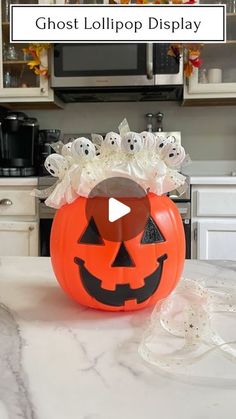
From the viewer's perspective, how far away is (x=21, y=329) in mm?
490

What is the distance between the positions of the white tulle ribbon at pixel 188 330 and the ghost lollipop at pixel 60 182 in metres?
0.19

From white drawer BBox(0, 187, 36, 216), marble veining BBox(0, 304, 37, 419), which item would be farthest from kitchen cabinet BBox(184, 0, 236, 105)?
marble veining BBox(0, 304, 37, 419)

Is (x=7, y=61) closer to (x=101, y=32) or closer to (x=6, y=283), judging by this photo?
(x=101, y=32)

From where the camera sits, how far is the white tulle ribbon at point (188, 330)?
1.34ft

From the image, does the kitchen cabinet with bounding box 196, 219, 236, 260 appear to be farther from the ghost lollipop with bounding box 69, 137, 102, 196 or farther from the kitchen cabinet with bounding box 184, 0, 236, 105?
the ghost lollipop with bounding box 69, 137, 102, 196

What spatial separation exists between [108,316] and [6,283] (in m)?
0.22

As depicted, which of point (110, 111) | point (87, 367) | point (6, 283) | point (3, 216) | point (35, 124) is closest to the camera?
point (87, 367)

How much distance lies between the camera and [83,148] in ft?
1.75

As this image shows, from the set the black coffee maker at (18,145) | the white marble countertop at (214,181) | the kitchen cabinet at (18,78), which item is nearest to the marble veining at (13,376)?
the white marble countertop at (214,181)

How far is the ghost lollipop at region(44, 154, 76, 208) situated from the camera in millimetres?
558

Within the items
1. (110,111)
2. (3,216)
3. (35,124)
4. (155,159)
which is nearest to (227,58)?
(110,111)

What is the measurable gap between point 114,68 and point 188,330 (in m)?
1.83

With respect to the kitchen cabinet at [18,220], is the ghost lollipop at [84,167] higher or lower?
higher
